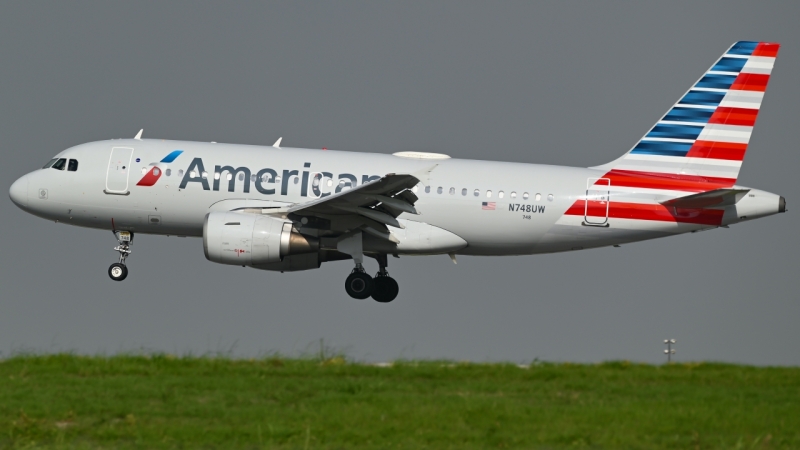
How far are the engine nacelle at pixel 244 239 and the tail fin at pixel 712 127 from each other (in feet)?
29.3

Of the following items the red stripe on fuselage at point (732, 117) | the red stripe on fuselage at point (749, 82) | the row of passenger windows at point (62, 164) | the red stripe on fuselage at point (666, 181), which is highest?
the red stripe on fuselage at point (749, 82)

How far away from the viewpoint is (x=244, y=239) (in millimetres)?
26406

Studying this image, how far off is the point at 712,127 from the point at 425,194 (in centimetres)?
791

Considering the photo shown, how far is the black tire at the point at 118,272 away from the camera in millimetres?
29734

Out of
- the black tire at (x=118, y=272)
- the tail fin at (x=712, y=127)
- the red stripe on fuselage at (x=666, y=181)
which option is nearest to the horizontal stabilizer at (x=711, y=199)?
the red stripe on fuselage at (x=666, y=181)

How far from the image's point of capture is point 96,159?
2873 centimetres

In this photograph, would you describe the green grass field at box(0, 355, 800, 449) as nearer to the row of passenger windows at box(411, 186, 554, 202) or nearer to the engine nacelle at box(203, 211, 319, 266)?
the engine nacelle at box(203, 211, 319, 266)

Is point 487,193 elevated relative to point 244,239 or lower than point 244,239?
elevated

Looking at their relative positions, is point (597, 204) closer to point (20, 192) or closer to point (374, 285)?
point (374, 285)

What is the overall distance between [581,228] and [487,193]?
259 cm

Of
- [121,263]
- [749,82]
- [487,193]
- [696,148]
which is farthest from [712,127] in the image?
[121,263]

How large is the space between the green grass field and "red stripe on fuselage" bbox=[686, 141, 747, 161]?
1112 centimetres

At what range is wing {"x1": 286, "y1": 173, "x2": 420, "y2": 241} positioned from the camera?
25.8 m

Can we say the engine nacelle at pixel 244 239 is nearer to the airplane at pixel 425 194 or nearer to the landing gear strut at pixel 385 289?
the airplane at pixel 425 194
